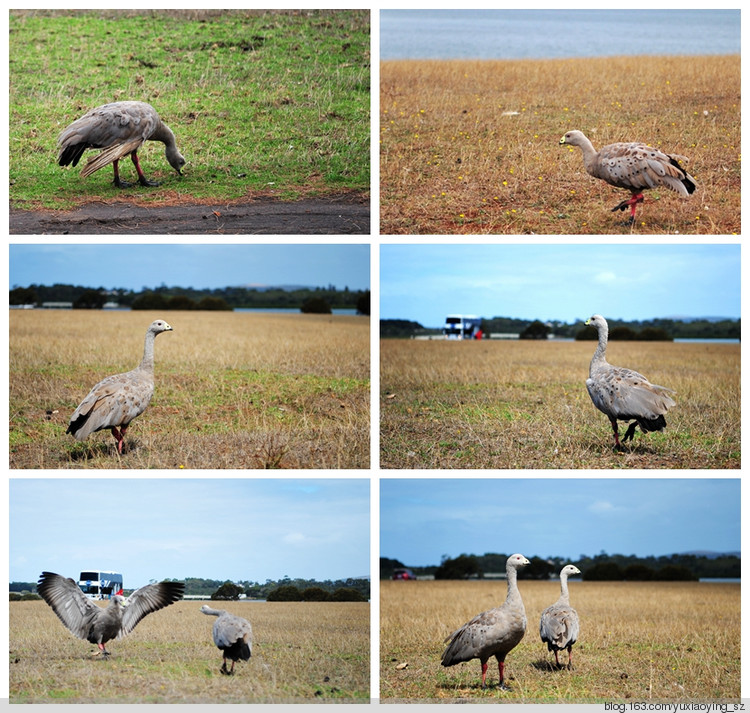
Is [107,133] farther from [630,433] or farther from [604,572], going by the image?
[604,572]

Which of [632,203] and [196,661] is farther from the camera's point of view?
[632,203]

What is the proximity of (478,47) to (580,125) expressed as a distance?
1846mm

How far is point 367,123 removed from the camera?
1254 centimetres

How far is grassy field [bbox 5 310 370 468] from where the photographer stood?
1053 cm

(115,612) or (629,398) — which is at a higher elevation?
(629,398)

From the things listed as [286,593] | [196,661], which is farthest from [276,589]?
[196,661]

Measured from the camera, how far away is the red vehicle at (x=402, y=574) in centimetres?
2031

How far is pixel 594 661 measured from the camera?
1020cm

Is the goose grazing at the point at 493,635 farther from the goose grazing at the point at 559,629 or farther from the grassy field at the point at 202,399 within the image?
the grassy field at the point at 202,399

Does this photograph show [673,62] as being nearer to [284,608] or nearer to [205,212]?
[205,212]

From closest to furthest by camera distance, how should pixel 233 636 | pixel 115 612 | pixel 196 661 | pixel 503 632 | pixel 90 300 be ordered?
pixel 503 632, pixel 233 636, pixel 115 612, pixel 196 661, pixel 90 300

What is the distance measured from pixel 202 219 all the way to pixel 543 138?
498 centimetres

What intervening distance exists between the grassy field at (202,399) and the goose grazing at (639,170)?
4.21m

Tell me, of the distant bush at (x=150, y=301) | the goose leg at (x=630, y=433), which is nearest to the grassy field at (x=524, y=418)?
the goose leg at (x=630, y=433)
